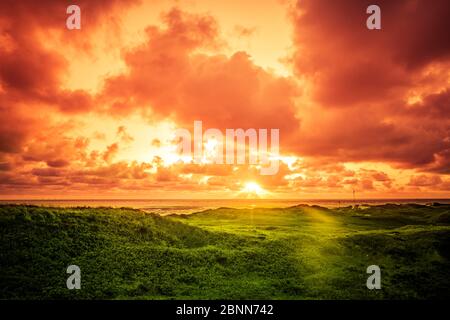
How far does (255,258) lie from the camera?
27875mm

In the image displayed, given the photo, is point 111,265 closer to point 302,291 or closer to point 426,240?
point 302,291

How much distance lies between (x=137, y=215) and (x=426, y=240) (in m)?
30.1

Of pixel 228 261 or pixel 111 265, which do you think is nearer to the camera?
pixel 111 265

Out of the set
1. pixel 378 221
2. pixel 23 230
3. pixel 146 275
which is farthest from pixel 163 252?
pixel 378 221

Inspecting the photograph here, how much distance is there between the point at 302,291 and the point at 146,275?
36.1ft

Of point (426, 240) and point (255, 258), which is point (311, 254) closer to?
point (255, 258)

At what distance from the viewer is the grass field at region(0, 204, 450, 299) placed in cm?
2125

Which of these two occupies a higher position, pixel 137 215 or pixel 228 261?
pixel 137 215

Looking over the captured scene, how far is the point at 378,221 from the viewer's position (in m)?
62.7

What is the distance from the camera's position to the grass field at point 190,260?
2125 cm

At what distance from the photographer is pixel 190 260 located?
26578mm
